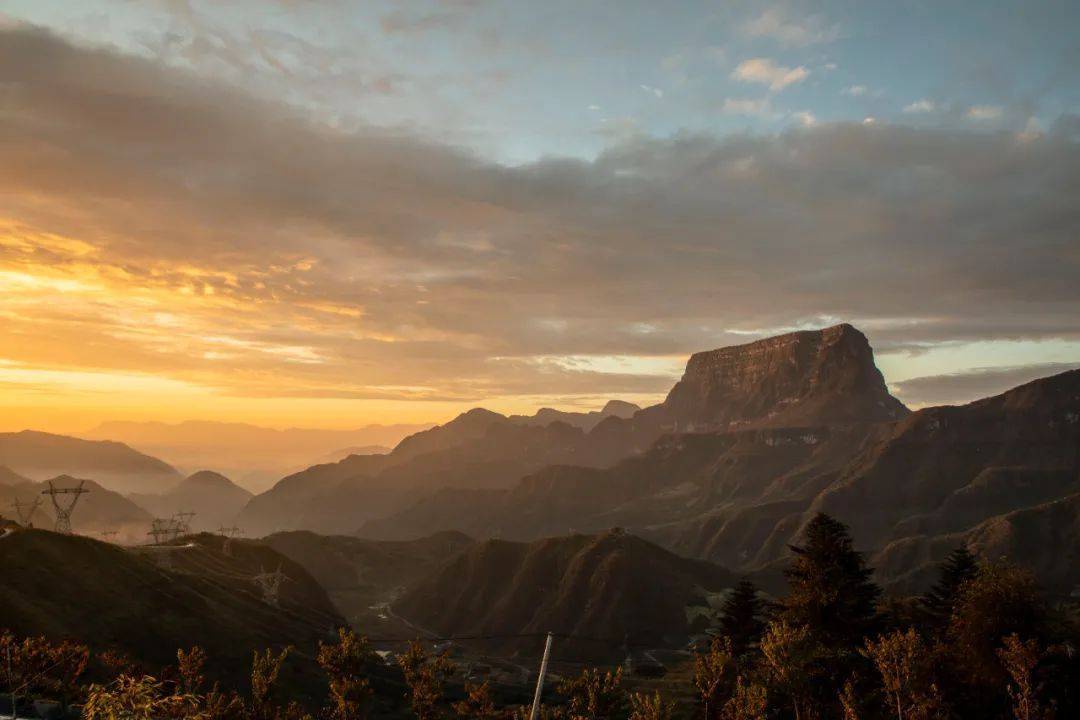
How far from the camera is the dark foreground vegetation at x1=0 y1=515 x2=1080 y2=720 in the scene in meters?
54.0

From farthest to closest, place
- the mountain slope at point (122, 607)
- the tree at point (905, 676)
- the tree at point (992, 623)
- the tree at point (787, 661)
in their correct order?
the mountain slope at point (122, 607) < the tree at point (992, 623) < the tree at point (787, 661) < the tree at point (905, 676)

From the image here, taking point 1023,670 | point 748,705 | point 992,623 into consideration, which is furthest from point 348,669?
point 992,623

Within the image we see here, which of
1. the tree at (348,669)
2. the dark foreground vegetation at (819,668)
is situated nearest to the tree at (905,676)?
the dark foreground vegetation at (819,668)

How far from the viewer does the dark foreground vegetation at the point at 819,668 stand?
54000mm

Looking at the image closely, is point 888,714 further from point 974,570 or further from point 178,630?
point 178,630

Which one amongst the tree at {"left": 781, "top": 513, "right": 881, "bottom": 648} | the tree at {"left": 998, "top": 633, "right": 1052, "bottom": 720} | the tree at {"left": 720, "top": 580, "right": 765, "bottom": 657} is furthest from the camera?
the tree at {"left": 720, "top": 580, "right": 765, "bottom": 657}

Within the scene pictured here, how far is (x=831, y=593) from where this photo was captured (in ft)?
257

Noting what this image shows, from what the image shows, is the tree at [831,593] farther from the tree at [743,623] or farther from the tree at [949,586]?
the tree at [949,586]

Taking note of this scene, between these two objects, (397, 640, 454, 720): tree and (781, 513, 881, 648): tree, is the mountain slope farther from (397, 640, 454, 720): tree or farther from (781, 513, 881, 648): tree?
(781, 513, 881, 648): tree

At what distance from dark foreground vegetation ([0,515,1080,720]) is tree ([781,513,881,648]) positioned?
4.7 inches

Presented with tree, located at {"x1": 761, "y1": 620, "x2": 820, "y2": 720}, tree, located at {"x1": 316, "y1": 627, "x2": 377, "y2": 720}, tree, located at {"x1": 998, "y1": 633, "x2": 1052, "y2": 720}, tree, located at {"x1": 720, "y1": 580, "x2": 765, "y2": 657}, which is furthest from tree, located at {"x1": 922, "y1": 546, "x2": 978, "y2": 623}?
tree, located at {"x1": 316, "y1": 627, "x2": 377, "y2": 720}

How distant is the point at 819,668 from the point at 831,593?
10.5 metres

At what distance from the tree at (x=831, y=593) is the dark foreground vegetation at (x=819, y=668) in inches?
4.7

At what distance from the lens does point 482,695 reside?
60.3m
